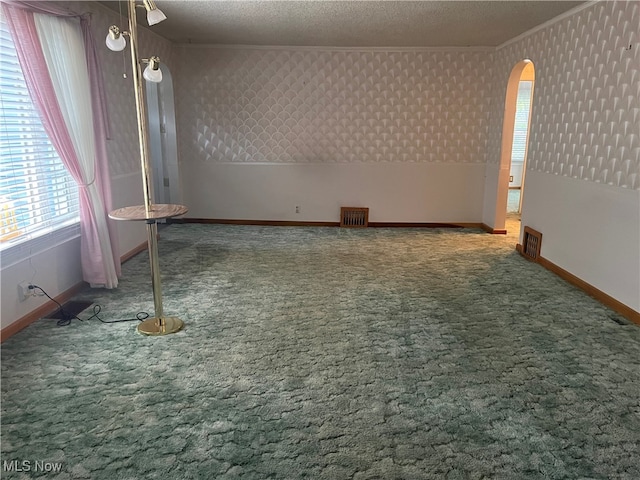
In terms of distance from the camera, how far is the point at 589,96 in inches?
155

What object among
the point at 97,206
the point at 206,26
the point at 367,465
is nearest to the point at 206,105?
the point at 206,26

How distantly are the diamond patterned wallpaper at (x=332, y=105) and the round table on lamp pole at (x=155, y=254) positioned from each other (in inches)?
141

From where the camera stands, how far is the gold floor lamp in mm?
2691

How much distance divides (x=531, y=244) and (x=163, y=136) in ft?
16.2

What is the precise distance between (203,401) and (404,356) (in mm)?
1206

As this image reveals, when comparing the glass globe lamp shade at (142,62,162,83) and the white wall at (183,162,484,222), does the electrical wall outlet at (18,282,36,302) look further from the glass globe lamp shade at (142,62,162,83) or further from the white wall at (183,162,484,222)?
the white wall at (183,162,484,222)

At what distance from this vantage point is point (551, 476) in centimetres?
181

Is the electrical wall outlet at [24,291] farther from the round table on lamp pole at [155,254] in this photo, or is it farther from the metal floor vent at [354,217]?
the metal floor vent at [354,217]

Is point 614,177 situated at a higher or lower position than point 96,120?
lower

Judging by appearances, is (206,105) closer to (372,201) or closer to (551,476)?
(372,201)

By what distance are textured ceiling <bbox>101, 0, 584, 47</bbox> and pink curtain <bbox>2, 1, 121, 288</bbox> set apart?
1044 millimetres

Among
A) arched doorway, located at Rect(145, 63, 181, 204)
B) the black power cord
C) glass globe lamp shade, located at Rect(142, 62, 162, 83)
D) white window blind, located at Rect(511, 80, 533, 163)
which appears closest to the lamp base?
the black power cord

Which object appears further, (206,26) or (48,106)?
(206,26)

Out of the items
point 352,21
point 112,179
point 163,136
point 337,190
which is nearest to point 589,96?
point 352,21
